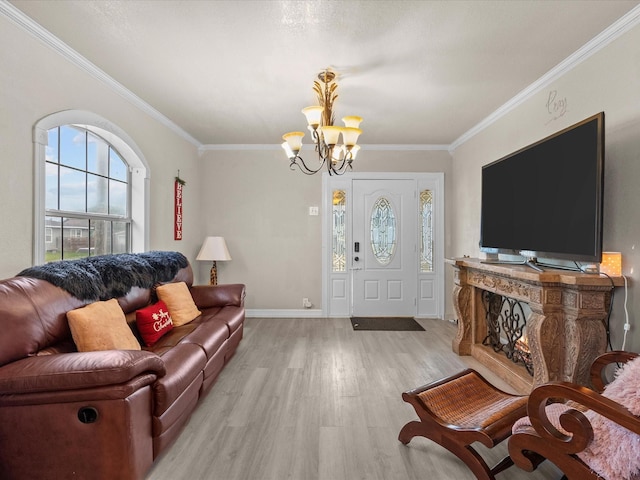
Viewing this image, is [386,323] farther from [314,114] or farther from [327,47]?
[327,47]

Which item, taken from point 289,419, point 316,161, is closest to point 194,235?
point 316,161

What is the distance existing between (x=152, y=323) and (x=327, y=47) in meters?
2.42

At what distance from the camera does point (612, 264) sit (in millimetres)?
2043

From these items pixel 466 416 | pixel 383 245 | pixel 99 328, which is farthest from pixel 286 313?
pixel 466 416

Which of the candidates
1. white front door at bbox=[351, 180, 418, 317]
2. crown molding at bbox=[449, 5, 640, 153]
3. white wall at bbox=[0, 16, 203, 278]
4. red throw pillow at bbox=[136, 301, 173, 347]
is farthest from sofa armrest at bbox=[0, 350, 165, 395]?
white front door at bbox=[351, 180, 418, 317]

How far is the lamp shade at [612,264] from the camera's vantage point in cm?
203

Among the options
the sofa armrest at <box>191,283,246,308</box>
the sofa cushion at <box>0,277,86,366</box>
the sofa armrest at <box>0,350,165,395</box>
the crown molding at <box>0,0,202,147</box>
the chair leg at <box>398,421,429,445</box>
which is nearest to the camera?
the sofa armrest at <box>0,350,165,395</box>

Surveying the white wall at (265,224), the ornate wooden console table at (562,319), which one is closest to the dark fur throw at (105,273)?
the white wall at (265,224)

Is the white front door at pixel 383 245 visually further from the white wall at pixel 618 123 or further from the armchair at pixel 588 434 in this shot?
the armchair at pixel 588 434

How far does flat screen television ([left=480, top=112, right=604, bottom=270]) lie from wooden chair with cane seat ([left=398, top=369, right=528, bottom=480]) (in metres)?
1.03

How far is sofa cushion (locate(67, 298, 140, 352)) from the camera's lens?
1.90 m

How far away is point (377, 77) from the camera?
277 centimetres

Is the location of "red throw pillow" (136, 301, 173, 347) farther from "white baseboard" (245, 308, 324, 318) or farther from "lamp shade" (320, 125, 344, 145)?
"white baseboard" (245, 308, 324, 318)

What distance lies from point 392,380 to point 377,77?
258 centimetres
